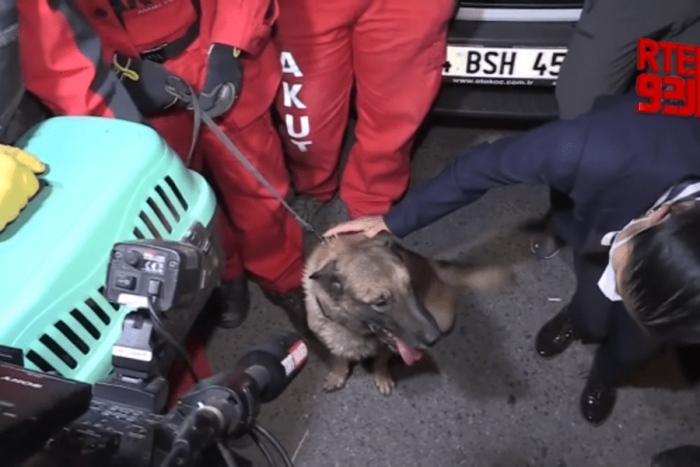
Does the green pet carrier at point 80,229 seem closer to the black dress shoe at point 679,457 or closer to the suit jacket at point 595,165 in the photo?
the suit jacket at point 595,165

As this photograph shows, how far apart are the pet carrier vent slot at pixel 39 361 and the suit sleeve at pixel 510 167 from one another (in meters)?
0.98

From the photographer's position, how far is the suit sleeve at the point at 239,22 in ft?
5.07

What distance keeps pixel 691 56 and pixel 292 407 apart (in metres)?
1.44

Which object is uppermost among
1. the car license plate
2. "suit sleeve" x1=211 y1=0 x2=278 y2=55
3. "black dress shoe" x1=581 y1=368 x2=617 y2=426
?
"suit sleeve" x1=211 y1=0 x2=278 y2=55

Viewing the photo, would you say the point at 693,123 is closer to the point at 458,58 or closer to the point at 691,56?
the point at 691,56

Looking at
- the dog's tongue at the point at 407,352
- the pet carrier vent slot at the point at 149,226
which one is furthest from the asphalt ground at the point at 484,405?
the pet carrier vent slot at the point at 149,226

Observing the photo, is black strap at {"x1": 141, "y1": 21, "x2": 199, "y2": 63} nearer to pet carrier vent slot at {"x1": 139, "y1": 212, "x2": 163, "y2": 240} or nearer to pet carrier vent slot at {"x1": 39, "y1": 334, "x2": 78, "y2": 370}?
pet carrier vent slot at {"x1": 139, "y1": 212, "x2": 163, "y2": 240}

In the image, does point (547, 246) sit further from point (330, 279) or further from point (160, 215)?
point (160, 215)

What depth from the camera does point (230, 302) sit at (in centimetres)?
217

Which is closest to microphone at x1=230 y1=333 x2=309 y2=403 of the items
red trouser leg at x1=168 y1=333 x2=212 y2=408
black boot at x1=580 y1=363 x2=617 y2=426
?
red trouser leg at x1=168 y1=333 x2=212 y2=408

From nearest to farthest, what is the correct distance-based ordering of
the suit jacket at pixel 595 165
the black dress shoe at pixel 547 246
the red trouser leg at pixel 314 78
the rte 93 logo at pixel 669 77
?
the suit jacket at pixel 595 165 → the rte 93 logo at pixel 669 77 → the red trouser leg at pixel 314 78 → the black dress shoe at pixel 547 246

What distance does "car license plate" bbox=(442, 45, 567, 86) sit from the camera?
2035 mm

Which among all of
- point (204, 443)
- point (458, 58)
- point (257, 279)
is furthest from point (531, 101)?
point (204, 443)

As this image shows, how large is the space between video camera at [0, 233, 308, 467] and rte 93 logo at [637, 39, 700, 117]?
→ 107 cm
